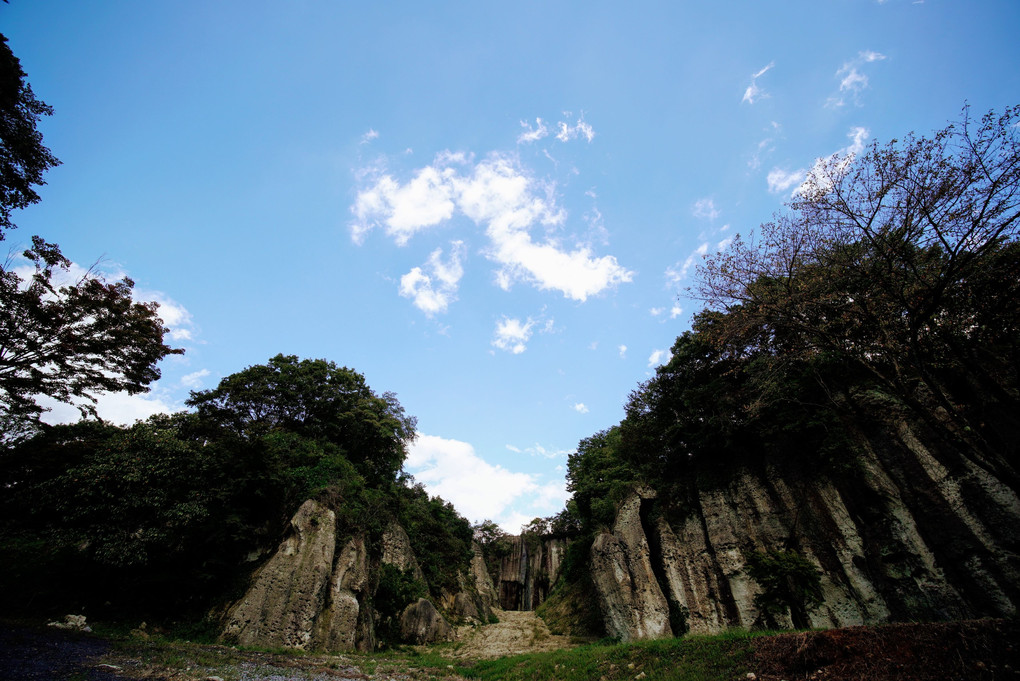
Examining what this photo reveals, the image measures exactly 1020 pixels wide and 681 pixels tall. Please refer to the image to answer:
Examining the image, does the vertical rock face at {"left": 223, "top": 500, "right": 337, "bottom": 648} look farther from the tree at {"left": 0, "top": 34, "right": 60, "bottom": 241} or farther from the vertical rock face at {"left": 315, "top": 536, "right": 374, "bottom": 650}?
the tree at {"left": 0, "top": 34, "right": 60, "bottom": 241}

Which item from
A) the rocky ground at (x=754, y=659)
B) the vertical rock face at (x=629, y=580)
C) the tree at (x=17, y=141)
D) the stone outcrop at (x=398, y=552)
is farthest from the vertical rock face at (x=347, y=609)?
the tree at (x=17, y=141)

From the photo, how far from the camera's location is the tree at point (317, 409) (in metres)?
22.5

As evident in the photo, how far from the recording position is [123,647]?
25.3 ft

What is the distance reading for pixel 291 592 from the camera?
12234 mm

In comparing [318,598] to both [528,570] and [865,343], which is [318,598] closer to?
[865,343]

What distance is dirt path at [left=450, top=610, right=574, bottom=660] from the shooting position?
1399 cm

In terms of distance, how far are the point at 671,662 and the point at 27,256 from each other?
18.6m

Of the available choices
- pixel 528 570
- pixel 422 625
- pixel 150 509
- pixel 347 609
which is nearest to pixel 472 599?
pixel 422 625

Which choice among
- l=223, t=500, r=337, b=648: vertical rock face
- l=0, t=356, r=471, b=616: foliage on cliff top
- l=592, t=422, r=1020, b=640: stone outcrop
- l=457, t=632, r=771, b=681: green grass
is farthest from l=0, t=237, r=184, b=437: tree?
l=592, t=422, r=1020, b=640: stone outcrop

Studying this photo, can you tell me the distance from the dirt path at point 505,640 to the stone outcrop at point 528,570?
11.5m

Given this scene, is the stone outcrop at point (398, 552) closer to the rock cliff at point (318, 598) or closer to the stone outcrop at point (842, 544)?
the rock cliff at point (318, 598)

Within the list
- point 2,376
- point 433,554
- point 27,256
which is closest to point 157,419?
point 2,376

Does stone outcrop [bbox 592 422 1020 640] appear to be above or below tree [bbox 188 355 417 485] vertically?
below

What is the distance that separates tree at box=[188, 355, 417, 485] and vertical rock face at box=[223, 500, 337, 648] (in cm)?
868
